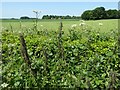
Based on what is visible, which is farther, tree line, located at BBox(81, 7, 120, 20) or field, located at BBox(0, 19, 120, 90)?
tree line, located at BBox(81, 7, 120, 20)

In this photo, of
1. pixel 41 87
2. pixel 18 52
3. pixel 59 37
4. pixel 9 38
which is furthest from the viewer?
pixel 9 38

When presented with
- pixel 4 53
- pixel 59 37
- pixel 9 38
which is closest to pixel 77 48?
pixel 59 37

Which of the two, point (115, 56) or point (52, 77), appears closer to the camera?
point (52, 77)

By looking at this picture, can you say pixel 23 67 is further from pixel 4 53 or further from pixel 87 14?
pixel 87 14

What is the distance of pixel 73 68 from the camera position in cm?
504

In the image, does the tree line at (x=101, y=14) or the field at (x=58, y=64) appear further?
the tree line at (x=101, y=14)

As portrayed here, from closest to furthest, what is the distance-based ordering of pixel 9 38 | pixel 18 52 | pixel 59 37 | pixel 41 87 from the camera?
pixel 41 87 < pixel 18 52 < pixel 59 37 < pixel 9 38

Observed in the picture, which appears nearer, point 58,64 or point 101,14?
point 58,64

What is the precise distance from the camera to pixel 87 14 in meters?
48.5

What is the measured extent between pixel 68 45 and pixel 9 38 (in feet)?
5.37

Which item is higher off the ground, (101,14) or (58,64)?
(101,14)

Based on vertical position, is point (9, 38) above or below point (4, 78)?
above

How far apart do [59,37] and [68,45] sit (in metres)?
0.49

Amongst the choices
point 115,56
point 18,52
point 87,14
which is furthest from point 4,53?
point 87,14
